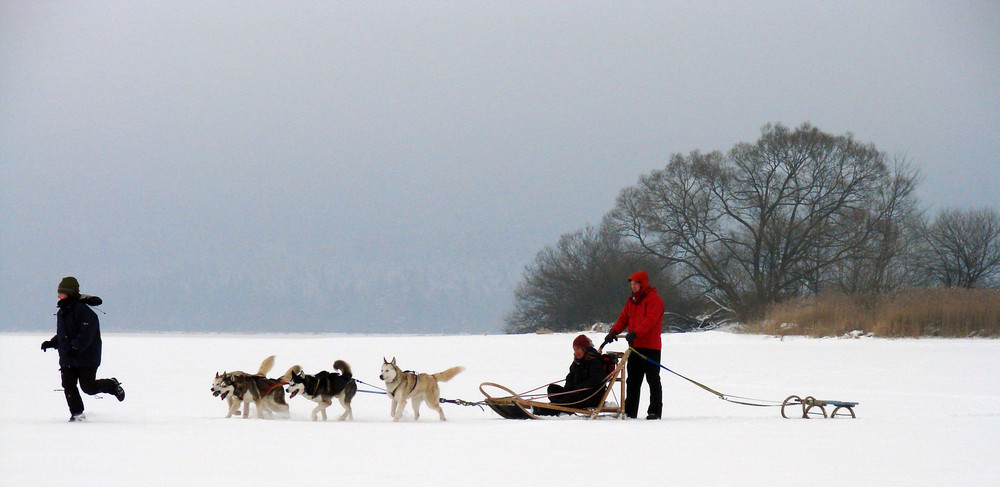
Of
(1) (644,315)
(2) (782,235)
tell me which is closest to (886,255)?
(2) (782,235)

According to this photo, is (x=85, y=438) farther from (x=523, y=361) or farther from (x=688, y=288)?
(x=688, y=288)

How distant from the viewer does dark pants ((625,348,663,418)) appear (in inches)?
356

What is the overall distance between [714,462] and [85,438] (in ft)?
15.5

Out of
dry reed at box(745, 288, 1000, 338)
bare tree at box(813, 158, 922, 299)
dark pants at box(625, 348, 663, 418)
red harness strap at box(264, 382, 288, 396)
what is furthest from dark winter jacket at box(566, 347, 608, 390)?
bare tree at box(813, 158, 922, 299)

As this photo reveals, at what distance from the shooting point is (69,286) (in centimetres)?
812

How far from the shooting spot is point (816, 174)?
32.1m

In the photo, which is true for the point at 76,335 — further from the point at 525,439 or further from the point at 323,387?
the point at 525,439

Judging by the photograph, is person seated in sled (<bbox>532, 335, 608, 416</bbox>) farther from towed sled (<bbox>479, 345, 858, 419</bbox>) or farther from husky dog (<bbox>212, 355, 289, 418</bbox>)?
husky dog (<bbox>212, 355, 289, 418</bbox>)

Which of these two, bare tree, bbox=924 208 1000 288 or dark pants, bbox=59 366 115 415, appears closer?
dark pants, bbox=59 366 115 415

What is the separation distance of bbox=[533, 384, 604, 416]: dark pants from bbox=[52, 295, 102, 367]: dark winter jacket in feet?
14.1

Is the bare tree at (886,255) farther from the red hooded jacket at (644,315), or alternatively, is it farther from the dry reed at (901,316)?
the red hooded jacket at (644,315)

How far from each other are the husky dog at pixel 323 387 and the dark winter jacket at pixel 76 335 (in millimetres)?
1808

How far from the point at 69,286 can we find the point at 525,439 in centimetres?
453

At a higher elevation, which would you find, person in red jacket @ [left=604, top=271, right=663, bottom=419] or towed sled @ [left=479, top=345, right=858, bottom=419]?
person in red jacket @ [left=604, top=271, right=663, bottom=419]
